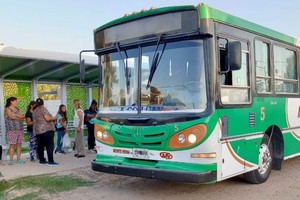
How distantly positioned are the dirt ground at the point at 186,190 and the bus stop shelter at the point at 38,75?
3942mm

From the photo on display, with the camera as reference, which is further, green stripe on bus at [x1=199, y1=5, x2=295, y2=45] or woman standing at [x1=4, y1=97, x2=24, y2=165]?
woman standing at [x1=4, y1=97, x2=24, y2=165]

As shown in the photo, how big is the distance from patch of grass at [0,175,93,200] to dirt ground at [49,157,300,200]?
1.04 ft

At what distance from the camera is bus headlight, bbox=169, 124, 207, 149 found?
18.4 feet

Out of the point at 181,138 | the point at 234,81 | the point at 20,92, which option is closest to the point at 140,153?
the point at 181,138

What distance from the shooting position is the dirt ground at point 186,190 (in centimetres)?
653

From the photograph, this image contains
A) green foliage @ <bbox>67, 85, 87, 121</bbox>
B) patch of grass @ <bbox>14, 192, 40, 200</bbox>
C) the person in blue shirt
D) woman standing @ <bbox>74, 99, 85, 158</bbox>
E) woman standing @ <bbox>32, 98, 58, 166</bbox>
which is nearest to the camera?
patch of grass @ <bbox>14, 192, 40, 200</bbox>

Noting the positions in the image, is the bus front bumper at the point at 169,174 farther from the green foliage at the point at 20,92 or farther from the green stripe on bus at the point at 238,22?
the green foliage at the point at 20,92

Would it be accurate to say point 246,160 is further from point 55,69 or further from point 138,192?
point 55,69

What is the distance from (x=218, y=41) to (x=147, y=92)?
1346mm

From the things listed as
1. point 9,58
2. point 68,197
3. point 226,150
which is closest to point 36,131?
point 9,58

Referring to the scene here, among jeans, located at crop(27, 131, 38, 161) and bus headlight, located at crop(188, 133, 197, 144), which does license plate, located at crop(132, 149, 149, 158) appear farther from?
jeans, located at crop(27, 131, 38, 161)

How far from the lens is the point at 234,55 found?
567 centimetres

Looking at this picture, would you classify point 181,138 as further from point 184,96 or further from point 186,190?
point 186,190

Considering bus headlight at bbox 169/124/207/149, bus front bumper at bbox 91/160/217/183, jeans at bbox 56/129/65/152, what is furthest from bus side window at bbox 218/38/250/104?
jeans at bbox 56/129/65/152
